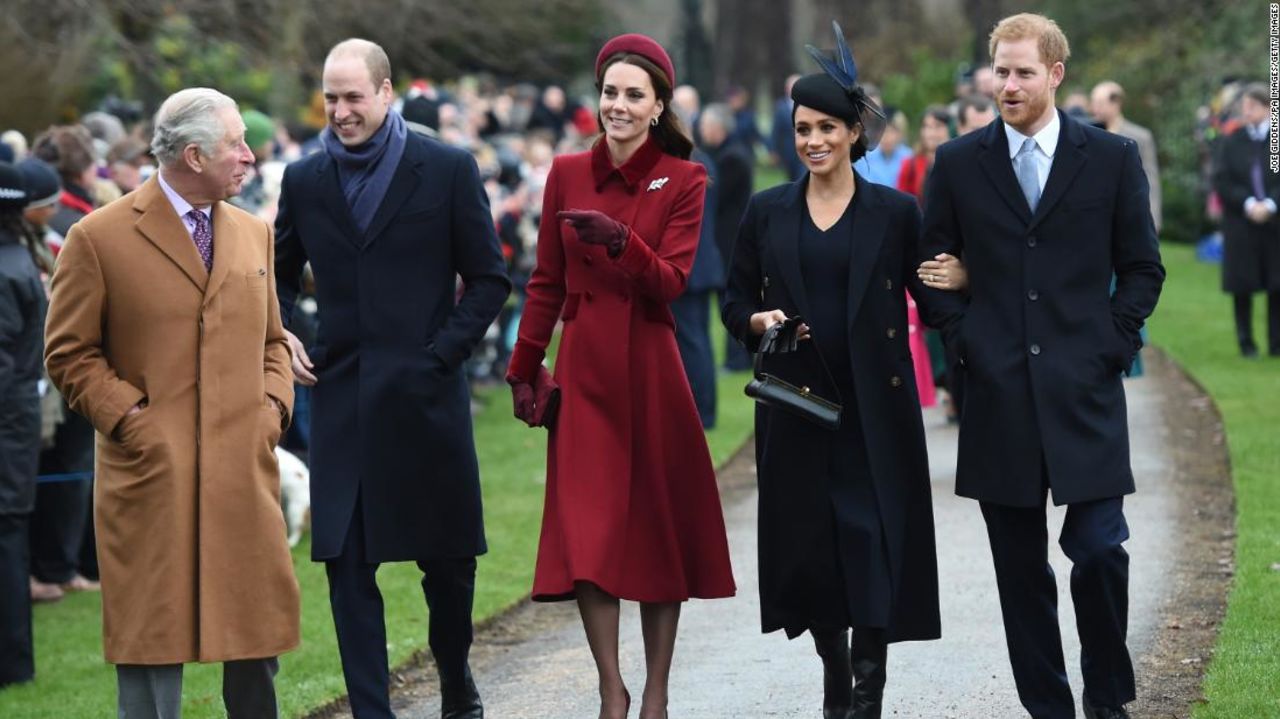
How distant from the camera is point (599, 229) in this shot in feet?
20.5

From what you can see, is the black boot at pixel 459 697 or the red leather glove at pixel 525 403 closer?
the red leather glove at pixel 525 403

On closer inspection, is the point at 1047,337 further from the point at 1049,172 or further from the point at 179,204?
the point at 179,204

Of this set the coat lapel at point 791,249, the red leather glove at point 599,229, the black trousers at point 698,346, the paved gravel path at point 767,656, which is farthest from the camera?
the black trousers at point 698,346

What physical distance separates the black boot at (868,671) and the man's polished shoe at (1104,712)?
64cm

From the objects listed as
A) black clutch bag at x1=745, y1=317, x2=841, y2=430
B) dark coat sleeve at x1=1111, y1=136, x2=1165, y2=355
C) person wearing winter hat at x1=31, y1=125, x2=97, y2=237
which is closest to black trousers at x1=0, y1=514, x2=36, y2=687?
person wearing winter hat at x1=31, y1=125, x2=97, y2=237

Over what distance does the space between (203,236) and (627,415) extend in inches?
58.9

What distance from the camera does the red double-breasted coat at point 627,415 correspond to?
6.54 metres

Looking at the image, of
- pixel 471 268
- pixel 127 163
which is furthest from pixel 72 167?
pixel 471 268

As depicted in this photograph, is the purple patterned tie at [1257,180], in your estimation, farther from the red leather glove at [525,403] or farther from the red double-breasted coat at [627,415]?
the red leather glove at [525,403]

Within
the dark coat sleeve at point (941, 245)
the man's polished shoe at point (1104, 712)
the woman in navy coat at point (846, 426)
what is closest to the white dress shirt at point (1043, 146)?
the dark coat sleeve at point (941, 245)

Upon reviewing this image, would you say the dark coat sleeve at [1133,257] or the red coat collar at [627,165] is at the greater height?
the red coat collar at [627,165]

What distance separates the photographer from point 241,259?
231 inches

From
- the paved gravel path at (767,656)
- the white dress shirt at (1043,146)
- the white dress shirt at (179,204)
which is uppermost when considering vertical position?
the white dress shirt at (1043,146)

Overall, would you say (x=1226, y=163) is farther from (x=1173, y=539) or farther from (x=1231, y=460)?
(x=1173, y=539)
